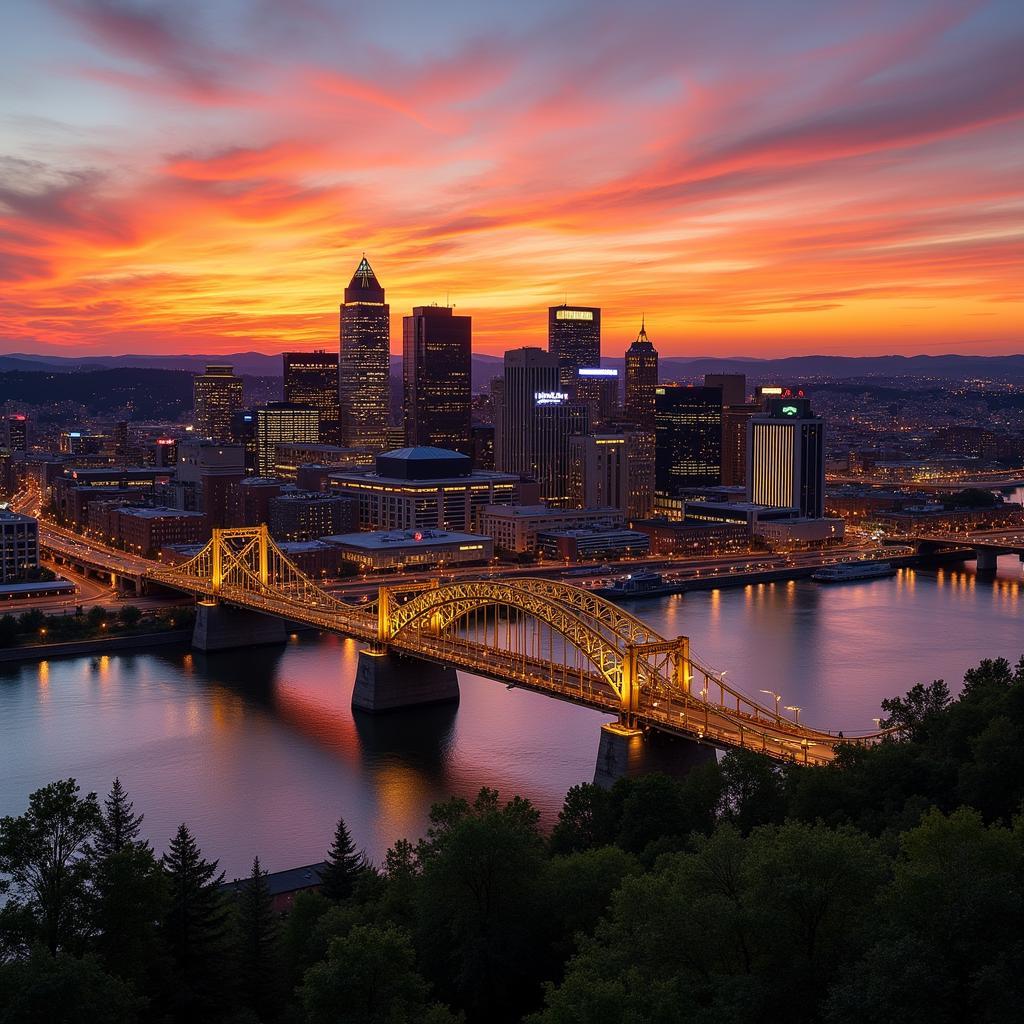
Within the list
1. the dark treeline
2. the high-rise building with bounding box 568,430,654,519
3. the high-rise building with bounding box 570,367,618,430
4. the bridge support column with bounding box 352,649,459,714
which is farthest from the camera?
the high-rise building with bounding box 570,367,618,430

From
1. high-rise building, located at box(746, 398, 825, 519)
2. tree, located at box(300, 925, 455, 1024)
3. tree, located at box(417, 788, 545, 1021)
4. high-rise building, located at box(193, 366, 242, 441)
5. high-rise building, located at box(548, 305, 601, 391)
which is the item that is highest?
high-rise building, located at box(548, 305, 601, 391)

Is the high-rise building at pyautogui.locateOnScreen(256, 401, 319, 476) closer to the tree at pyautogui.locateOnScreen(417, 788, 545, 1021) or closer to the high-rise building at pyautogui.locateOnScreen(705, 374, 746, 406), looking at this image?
the high-rise building at pyautogui.locateOnScreen(705, 374, 746, 406)

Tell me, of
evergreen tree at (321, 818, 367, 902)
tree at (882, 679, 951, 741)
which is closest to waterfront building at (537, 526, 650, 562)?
tree at (882, 679, 951, 741)

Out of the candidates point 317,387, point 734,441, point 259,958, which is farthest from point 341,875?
point 317,387

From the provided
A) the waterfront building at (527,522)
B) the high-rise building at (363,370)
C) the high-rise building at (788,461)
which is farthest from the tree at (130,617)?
the high-rise building at (363,370)

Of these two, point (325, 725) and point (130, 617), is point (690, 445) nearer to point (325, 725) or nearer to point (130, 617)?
point (130, 617)

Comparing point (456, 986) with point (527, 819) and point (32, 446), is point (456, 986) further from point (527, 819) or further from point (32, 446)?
point (32, 446)
